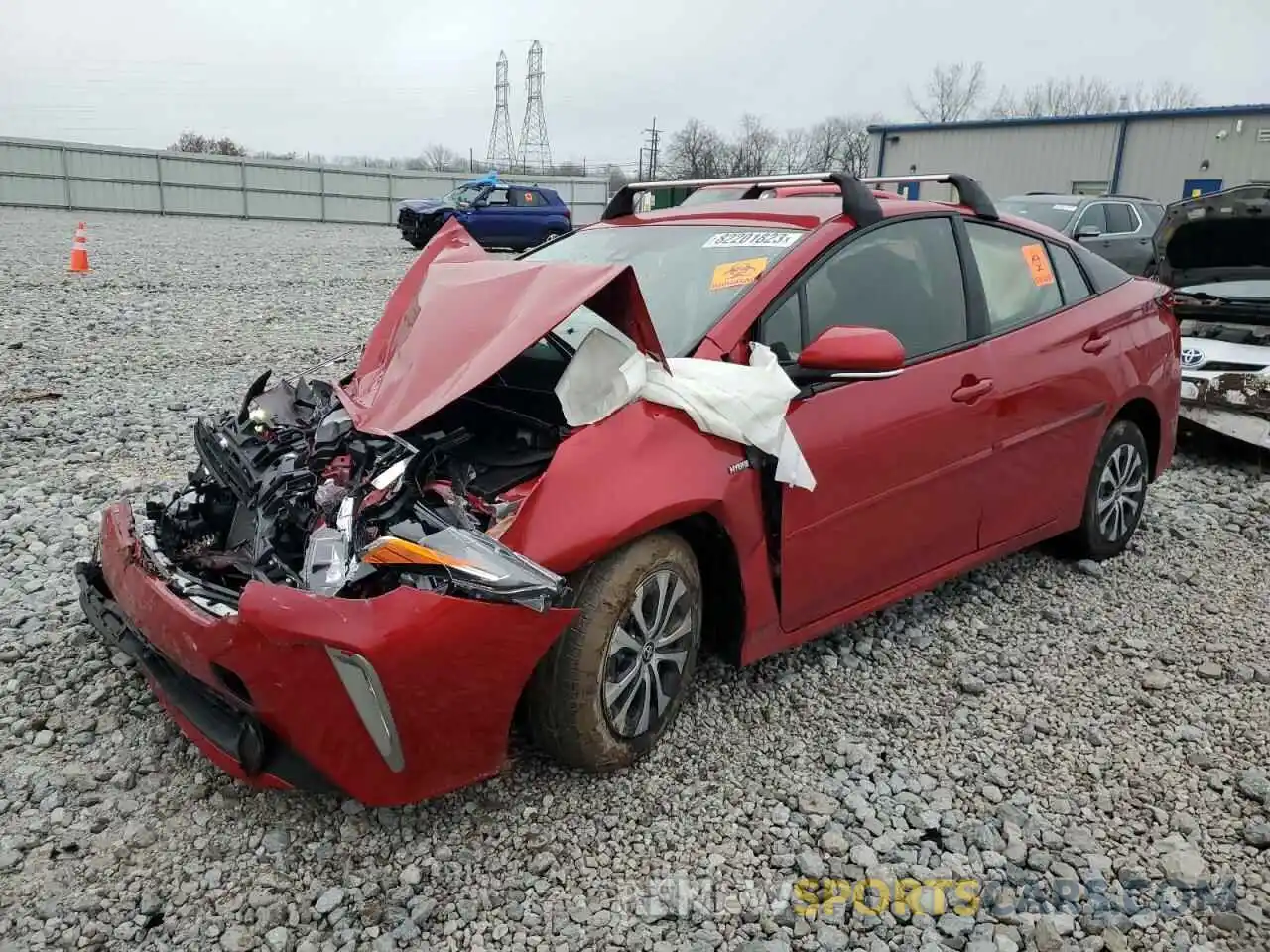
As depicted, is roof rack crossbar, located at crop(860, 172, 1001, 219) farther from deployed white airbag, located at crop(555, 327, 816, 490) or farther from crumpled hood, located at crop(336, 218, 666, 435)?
crumpled hood, located at crop(336, 218, 666, 435)

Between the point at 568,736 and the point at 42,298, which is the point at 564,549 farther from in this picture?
the point at 42,298

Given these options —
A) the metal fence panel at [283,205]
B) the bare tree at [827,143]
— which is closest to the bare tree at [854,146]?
the bare tree at [827,143]

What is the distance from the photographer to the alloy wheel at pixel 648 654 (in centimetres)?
271

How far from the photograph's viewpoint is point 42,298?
1107 centimetres

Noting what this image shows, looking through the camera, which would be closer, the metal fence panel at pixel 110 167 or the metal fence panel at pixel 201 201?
the metal fence panel at pixel 110 167

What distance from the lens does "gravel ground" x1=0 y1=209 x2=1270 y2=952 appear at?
2354 millimetres

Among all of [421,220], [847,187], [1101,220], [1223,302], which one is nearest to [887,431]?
[847,187]

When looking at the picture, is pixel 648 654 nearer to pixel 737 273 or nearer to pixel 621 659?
pixel 621 659

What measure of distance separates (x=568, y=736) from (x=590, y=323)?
1262 millimetres

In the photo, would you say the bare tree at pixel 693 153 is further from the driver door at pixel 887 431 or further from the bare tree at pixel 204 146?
the driver door at pixel 887 431

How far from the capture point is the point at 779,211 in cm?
361

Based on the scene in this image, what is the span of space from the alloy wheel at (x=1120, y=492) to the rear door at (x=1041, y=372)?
0.23 meters

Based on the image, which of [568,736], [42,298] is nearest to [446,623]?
[568,736]

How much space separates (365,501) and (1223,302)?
256 inches
